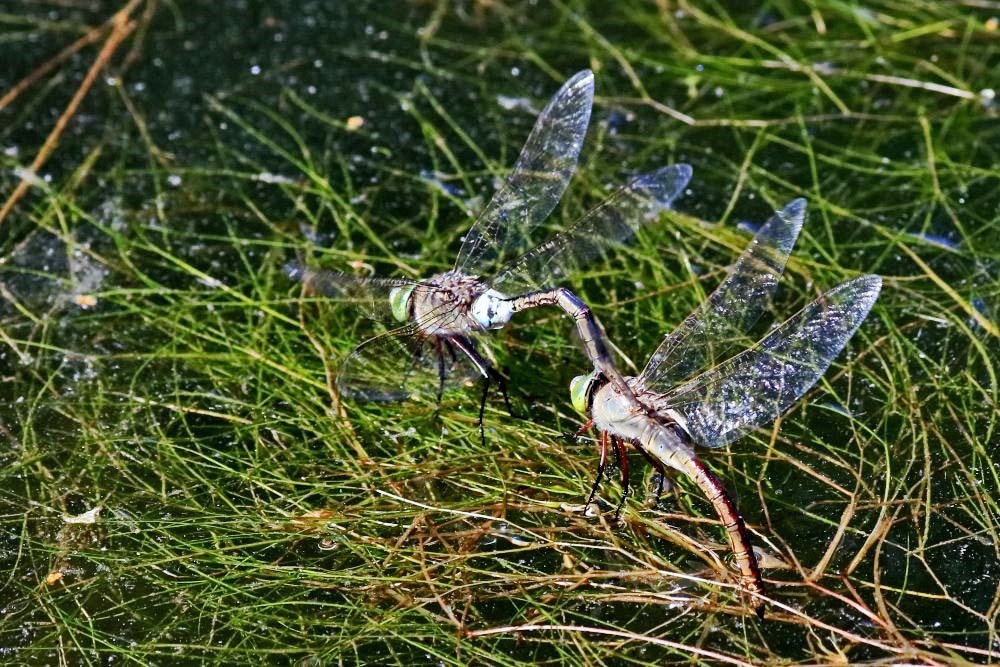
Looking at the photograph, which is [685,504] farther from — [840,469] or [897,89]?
[897,89]

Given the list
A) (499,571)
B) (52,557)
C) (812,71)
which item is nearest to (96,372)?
(52,557)

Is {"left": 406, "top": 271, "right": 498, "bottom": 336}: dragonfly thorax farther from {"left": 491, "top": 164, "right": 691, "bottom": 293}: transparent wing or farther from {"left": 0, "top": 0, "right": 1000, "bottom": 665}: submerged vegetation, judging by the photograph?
{"left": 0, "top": 0, "right": 1000, "bottom": 665}: submerged vegetation

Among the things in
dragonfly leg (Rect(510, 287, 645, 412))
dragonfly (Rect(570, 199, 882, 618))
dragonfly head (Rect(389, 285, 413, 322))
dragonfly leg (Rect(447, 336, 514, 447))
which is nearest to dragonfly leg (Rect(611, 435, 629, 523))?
dragonfly (Rect(570, 199, 882, 618))

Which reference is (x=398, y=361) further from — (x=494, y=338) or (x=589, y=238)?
(x=589, y=238)

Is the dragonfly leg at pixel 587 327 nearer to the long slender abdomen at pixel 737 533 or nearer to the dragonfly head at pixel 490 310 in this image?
the dragonfly head at pixel 490 310

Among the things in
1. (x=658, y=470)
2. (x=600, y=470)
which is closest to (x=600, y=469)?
(x=600, y=470)

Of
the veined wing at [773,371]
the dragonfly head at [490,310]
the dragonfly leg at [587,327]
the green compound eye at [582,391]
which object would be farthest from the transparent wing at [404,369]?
the veined wing at [773,371]
